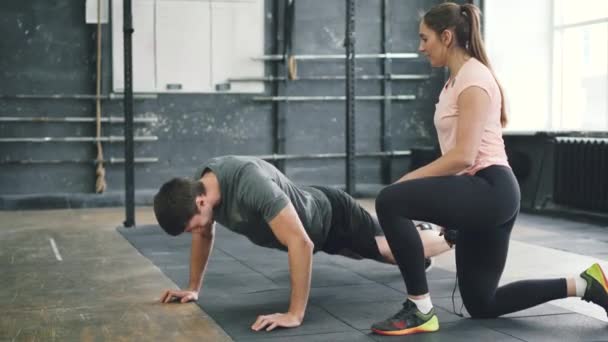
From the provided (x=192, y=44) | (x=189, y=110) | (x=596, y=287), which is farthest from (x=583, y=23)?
(x=596, y=287)

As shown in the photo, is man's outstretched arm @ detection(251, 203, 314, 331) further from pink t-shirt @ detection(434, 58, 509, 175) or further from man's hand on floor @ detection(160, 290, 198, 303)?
man's hand on floor @ detection(160, 290, 198, 303)

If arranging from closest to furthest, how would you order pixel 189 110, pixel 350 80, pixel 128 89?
1. pixel 128 89
2. pixel 350 80
3. pixel 189 110

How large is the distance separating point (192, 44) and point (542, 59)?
3398 millimetres

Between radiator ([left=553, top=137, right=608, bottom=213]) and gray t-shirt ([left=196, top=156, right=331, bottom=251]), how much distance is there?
13.7 feet

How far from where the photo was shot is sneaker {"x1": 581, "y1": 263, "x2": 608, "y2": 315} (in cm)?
277

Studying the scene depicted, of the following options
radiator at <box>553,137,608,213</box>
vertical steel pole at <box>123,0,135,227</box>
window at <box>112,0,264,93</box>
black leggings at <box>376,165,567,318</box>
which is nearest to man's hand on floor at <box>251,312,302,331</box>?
black leggings at <box>376,165,567,318</box>

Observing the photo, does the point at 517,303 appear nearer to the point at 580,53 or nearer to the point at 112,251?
the point at 112,251

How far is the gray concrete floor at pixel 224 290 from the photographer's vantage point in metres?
2.85

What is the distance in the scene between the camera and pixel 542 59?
26.1 ft

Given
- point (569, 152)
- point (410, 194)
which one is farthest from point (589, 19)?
point (410, 194)

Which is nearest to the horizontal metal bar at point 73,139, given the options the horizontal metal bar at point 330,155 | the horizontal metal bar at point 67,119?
the horizontal metal bar at point 67,119

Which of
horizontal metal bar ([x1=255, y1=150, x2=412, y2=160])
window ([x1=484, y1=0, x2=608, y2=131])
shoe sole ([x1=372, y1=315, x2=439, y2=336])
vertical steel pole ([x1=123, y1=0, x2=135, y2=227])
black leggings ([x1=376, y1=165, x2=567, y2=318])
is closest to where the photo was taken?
black leggings ([x1=376, y1=165, x2=567, y2=318])

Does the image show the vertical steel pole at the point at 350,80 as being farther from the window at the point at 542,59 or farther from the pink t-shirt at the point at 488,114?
the pink t-shirt at the point at 488,114

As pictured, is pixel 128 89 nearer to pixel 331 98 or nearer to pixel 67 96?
pixel 67 96
